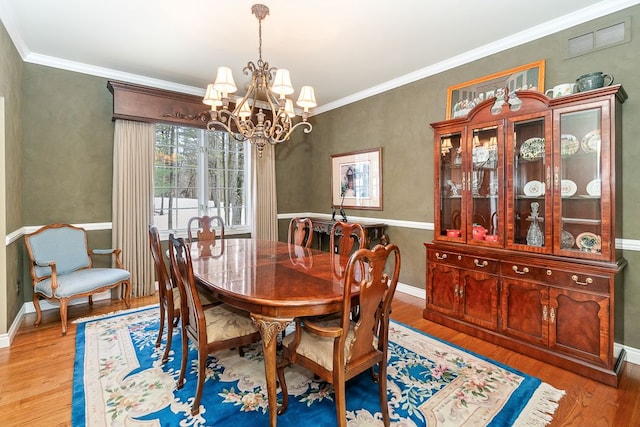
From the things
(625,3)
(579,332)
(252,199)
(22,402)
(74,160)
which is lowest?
(22,402)

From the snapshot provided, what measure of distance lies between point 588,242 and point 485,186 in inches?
36.0

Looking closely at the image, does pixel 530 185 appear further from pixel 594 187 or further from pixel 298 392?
pixel 298 392

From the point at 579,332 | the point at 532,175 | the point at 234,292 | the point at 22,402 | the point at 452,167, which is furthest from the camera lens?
the point at 452,167

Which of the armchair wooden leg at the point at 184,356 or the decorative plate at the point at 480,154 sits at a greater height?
the decorative plate at the point at 480,154

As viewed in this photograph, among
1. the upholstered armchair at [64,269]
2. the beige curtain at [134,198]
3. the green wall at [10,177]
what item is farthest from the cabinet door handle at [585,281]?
the green wall at [10,177]

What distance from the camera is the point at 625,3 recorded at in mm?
2463

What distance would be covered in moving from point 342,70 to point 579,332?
3474mm

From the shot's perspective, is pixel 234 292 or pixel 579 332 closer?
pixel 234 292

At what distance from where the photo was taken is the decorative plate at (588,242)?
2.36m

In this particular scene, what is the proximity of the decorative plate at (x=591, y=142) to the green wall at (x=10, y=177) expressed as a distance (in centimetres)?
477

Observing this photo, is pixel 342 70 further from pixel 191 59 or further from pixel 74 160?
pixel 74 160

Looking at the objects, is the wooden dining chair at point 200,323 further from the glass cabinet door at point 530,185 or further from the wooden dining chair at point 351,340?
the glass cabinet door at point 530,185

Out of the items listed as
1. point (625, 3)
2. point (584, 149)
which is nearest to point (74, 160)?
point (584, 149)

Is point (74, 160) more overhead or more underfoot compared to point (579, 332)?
more overhead
